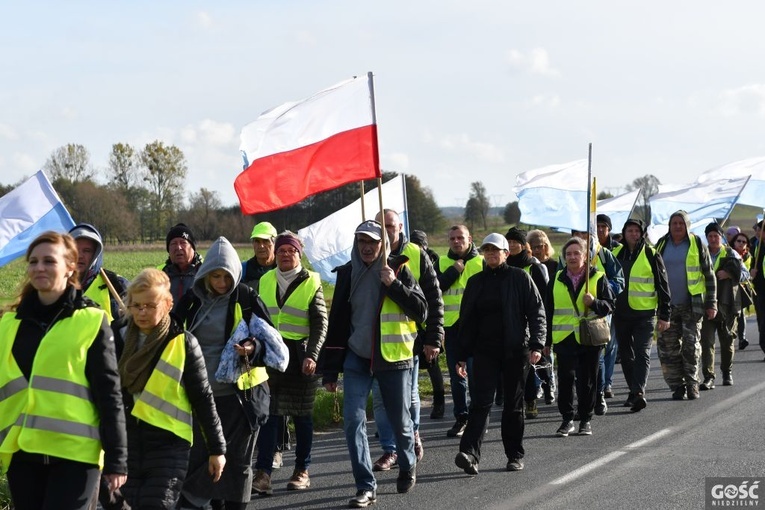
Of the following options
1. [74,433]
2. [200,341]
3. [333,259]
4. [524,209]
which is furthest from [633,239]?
[74,433]

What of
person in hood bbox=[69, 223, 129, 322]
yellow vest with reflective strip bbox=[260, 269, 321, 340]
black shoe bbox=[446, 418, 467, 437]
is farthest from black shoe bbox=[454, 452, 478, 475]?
person in hood bbox=[69, 223, 129, 322]

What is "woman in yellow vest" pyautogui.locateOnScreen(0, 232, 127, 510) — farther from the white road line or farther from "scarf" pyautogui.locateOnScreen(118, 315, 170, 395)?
the white road line

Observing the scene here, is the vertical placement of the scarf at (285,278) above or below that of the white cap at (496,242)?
below

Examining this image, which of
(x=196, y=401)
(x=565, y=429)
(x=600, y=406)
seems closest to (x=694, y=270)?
(x=600, y=406)

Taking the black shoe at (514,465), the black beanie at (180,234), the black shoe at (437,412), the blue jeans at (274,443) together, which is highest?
the black beanie at (180,234)

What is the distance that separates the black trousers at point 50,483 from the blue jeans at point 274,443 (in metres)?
3.05

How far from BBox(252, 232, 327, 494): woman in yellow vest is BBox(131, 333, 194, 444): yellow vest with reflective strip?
7.93 feet

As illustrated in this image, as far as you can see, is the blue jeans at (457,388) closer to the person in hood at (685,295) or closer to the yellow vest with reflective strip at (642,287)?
the yellow vest with reflective strip at (642,287)

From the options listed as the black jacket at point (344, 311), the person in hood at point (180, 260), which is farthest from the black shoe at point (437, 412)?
the person in hood at point (180, 260)

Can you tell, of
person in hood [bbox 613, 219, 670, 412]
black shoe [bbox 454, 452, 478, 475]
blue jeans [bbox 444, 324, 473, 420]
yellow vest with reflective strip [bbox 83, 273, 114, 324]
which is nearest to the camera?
yellow vest with reflective strip [bbox 83, 273, 114, 324]

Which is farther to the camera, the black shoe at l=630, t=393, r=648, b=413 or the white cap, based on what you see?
the black shoe at l=630, t=393, r=648, b=413

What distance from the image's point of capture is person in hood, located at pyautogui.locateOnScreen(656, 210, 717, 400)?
12.1 metres

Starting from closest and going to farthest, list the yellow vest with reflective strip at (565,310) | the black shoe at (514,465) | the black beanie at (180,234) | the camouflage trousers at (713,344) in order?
the black beanie at (180,234), the black shoe at (514,465), the yellow vest with reflective strip at (565,310), the camouflage trousers at (713,344)

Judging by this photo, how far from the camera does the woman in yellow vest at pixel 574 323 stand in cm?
995
